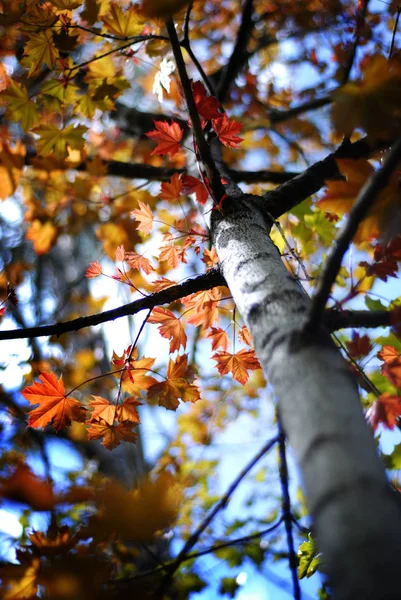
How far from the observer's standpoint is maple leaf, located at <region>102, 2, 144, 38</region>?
1.58 m

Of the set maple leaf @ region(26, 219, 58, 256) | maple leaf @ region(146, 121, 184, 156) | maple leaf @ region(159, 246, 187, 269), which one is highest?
maple leaf @ region(26, 219, 58, 256)

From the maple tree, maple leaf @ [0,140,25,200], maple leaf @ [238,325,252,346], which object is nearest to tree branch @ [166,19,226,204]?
the maple tree

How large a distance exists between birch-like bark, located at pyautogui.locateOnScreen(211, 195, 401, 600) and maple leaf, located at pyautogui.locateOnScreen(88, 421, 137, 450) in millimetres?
543

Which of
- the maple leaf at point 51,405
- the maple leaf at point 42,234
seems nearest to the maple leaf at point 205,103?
the maple leaf at point 51,405

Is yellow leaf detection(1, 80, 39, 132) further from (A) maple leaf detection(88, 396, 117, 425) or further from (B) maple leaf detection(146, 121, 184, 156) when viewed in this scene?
(A) maple leaf detection(88, 396, 117, 425)

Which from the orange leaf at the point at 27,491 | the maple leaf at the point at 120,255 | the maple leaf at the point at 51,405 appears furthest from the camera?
the maple leaf at the point at 120,255

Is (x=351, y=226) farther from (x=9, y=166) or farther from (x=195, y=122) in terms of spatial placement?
(x=9, y=166)

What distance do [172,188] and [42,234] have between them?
1.64m

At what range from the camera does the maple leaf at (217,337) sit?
4.34ft

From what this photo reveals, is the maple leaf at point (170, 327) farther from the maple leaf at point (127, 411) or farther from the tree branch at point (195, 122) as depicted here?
the tree branch at point (195, 122)

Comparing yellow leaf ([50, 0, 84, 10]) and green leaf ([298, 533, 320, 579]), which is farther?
yellow leaf ([50, 0, 84, 10])

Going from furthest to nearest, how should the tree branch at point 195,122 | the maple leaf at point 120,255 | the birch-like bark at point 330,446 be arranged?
the maple leaf at point 120,255 → the tree branch at point 195,122 → the birch-like bark at point 330,446

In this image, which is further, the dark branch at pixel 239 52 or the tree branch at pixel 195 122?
the dark branch at pixel 239 52

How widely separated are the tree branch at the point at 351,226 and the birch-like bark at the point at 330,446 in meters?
0.05
